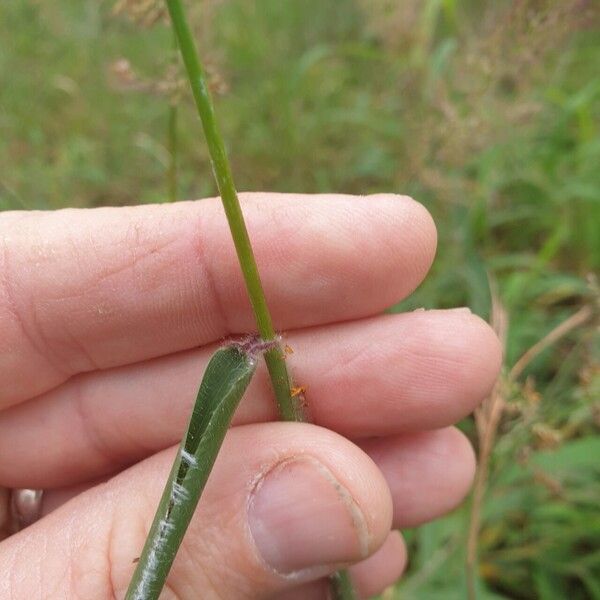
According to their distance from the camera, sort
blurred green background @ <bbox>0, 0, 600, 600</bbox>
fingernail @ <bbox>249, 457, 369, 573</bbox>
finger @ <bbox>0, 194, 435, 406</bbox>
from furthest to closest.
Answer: blurred green background @ <bbox>0, 0, 600, 600</bbox> < finger @ <bbox>0, 194, 435, 406</bbox> < fingernail @ <bbox>249, 457, 369, 573</bbox>

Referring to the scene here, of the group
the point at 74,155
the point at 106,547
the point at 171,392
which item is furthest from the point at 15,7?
the point at 106,547

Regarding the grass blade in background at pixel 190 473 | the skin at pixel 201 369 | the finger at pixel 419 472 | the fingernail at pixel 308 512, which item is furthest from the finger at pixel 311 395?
the grass blade in background at pixel 190 473

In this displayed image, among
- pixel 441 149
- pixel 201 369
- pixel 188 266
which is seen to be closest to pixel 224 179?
pixel 188 266

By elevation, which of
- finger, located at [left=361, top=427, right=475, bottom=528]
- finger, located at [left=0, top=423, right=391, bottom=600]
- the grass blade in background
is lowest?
finger, located at [left=361, top=427, right=475, bottom=528]

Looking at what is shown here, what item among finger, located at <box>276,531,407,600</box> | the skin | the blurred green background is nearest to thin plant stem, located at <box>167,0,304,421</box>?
the skin

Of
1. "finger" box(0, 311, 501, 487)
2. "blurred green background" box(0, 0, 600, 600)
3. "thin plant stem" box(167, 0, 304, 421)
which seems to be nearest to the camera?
"thin plant stem" box(167, 0, 304, 421)

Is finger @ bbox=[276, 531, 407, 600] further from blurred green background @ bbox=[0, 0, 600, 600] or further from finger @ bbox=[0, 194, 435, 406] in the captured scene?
finger @ bbox=[0, 194, 435, 406]

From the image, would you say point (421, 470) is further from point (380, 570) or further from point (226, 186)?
point (226, 186)
